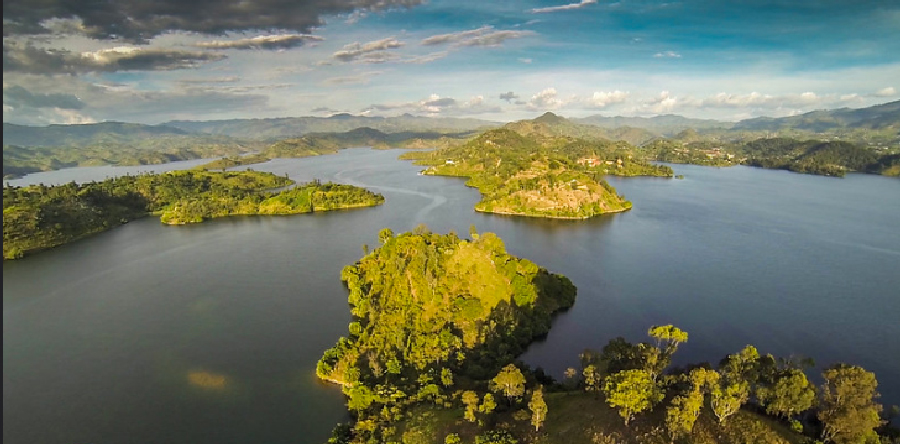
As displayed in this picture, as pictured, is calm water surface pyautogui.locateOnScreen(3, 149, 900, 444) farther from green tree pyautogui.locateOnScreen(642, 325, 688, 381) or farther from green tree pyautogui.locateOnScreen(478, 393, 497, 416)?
green tree pyautogui.locateOnScreen(478, 393, 497, 416)

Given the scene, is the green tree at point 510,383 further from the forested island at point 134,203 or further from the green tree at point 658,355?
the forested island at point 134,203

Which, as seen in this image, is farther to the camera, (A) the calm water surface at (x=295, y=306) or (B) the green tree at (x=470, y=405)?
Answer: (A) the calm water surface at (x=295, y=306)

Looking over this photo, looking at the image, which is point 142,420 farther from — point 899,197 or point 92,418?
point 899,197

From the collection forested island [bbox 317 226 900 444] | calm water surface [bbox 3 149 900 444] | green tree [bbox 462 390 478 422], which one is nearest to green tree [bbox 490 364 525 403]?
forested island [bbox 317 226 900 444]

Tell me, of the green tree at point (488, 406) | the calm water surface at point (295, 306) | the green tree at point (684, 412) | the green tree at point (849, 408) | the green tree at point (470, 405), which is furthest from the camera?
the calm water surface at point (295, 306)

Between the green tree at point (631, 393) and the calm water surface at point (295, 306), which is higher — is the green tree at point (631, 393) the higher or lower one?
the higher one

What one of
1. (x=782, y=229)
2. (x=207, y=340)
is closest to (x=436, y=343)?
(x=207, y=340)

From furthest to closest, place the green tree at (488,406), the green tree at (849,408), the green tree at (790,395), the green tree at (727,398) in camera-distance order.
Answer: the green tree at (488,406) < the green tree at (790,395) < the green tree at (727,398) < the green tree at (849,408)

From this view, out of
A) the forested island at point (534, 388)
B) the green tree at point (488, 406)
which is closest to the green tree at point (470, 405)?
the forested island at point (534, 388)
